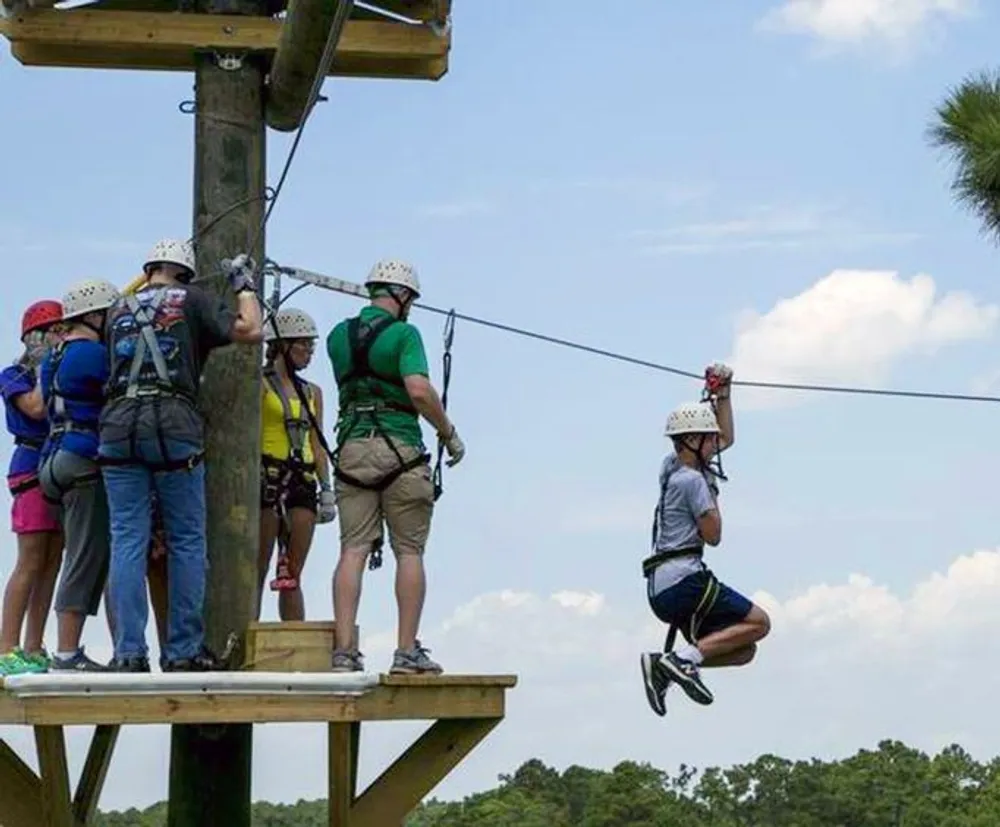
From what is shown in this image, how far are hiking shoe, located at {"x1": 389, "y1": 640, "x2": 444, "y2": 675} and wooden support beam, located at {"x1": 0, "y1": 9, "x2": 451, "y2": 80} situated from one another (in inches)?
111

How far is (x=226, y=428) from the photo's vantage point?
9.04m

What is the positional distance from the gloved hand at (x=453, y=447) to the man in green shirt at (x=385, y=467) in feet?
0.15

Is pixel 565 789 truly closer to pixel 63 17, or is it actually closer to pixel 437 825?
pixel 437 825

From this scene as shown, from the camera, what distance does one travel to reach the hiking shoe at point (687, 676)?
9.13 meters

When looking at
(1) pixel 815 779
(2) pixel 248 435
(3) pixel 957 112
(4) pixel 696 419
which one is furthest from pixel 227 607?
(1) pixel 815 779

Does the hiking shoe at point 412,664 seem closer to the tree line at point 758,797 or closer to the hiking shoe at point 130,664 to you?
the hiking shoe at point 130,664

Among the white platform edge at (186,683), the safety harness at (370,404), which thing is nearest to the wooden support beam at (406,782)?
the white platform edge at (186,683)

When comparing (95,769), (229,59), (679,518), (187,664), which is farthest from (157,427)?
(95,769)

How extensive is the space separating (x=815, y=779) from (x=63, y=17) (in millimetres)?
48887

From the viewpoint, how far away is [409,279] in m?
8.28

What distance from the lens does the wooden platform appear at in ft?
25.3

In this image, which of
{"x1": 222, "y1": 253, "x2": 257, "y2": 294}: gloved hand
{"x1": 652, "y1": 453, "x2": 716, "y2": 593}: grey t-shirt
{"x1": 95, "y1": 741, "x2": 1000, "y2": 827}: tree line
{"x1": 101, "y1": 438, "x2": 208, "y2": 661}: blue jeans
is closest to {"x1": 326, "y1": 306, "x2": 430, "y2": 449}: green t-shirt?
{"x1": 222, "y1": 253, "x2": 257, "y2": 294}: gloved hand

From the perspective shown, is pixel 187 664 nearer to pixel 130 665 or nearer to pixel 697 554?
pixel 130 665

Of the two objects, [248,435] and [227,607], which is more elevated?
[248,435]
